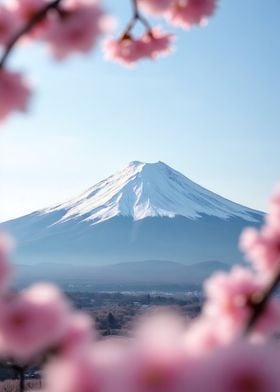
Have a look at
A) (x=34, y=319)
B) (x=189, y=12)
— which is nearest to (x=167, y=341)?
(x=34, y=319)

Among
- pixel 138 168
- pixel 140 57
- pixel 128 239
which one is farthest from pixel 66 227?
pixel 140 57

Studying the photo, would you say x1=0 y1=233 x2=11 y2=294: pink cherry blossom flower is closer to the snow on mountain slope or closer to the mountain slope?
the mountain slope

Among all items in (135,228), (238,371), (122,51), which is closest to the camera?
(238,371)

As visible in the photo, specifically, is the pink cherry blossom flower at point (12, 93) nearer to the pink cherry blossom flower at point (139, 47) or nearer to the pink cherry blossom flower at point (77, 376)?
the pink cherry blossom flower at point (77, 376)

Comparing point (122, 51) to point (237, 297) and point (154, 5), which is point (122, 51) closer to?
point (154, 5)

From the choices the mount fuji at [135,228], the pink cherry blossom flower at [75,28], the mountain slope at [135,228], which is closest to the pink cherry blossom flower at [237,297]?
the pink cherry blossom flower at [75,28]

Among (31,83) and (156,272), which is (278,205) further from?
(156,272)

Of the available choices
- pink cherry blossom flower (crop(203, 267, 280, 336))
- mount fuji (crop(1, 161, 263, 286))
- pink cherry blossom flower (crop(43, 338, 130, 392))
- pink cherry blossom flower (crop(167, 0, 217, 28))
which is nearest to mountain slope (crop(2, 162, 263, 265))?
mount fuji (crop(1, 161, 263, 286))
